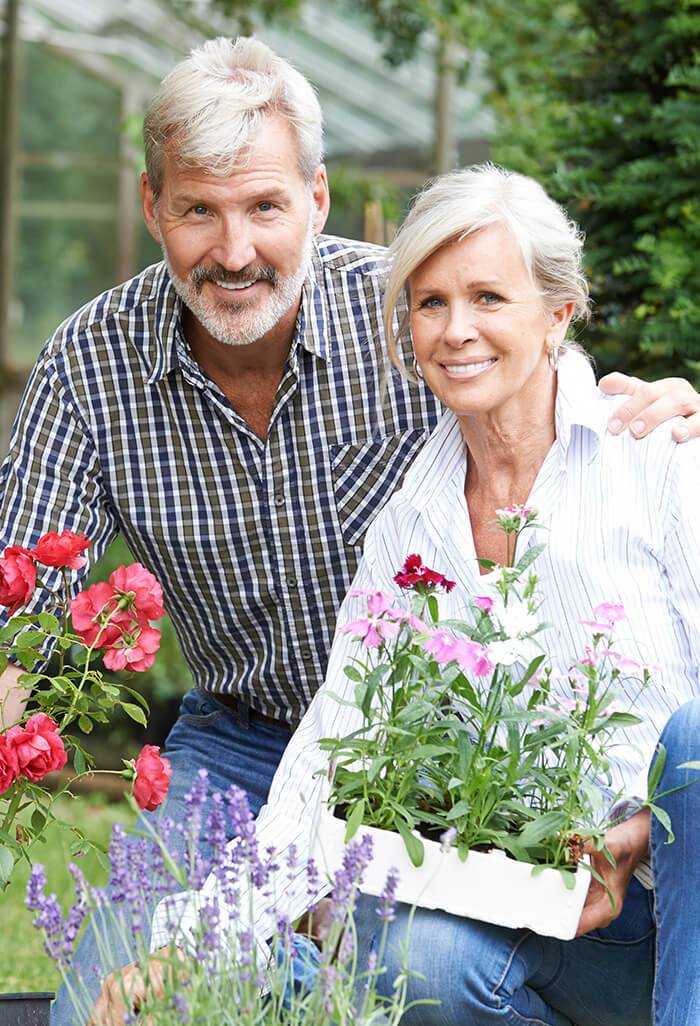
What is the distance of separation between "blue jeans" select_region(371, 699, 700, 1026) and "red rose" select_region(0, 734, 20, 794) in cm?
53

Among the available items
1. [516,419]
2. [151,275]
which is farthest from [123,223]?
[516,419]

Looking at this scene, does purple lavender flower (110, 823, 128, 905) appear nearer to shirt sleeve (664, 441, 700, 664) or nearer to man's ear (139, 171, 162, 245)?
shirt sleeve (664, 441, 700, 664)

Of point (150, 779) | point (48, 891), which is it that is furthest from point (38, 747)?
point (48, 891)

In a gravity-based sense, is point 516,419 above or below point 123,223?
below

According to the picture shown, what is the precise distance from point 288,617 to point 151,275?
698 millimetres

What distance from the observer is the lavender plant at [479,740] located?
5.53 ft

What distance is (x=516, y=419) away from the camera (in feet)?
6.85

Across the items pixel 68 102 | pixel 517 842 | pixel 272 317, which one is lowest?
pixel 517 842

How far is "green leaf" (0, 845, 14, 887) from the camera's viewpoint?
1.78m

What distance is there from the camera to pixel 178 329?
258 cm

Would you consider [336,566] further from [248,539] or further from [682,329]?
[682,329]

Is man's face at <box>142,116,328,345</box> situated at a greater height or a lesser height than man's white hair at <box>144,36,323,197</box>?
lesser

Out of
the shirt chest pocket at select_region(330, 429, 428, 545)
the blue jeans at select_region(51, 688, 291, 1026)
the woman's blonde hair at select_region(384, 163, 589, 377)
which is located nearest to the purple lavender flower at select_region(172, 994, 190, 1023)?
the woman's blonde hair at select_region(384, 163, 589, 377)

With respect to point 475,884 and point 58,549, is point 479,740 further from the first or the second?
point 58,549
